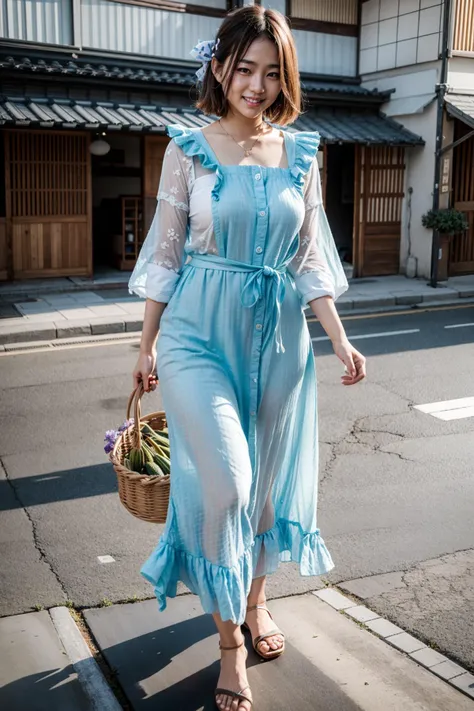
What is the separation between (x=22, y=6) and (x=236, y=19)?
12.4 metres

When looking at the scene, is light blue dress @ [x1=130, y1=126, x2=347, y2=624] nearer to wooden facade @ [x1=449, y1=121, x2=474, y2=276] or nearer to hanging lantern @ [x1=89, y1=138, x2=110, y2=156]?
hanging lantern @ [x1=89, y1=138, x2=110, y2=156]

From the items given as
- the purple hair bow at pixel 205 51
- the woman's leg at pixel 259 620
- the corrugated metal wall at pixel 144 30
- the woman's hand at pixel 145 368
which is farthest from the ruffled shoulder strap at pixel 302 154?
the corrugated metal wall at pixel 144 30

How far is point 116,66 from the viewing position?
14508 millimetres

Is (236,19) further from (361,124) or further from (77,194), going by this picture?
(361,124)

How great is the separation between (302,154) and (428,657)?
212 centimetres

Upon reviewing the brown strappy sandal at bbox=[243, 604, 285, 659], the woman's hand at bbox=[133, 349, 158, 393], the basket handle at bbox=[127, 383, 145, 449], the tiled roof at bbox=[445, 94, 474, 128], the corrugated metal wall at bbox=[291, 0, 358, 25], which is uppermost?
the corrugated metal wall at bbox=[291, 0, 358, 25]

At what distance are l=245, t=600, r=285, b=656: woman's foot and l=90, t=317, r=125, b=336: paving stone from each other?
8268mm

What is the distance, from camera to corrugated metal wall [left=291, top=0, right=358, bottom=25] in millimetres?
16297

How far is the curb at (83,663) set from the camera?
301cm

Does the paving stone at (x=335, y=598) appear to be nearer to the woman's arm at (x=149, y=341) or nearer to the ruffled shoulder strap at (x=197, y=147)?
the woman's arm at (x=149, y=341)

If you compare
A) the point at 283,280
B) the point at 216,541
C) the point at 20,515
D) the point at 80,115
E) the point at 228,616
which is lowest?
the point at 20,515

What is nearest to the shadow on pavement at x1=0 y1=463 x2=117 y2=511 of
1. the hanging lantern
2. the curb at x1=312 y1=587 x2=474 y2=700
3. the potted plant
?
the curb at x1=312 y1=587 x2=474 y2=700

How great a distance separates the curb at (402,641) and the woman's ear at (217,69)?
2.39 meters

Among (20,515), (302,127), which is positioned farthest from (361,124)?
(20,515)
